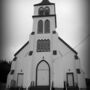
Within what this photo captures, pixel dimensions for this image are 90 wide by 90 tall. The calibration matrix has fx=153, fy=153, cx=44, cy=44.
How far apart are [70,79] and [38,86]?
17.1 feet

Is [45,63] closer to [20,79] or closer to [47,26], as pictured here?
[20,79]

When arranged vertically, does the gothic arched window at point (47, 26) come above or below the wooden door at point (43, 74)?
above

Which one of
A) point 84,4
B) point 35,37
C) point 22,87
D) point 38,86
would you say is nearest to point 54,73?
point 38,86

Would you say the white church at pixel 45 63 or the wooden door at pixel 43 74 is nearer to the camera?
the white church at pixel 45 63

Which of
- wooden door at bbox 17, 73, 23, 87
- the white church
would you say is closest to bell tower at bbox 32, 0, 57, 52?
the white church

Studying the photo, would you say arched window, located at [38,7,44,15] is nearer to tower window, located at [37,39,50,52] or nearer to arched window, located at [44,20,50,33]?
arched window, located at [44,20,50,33]

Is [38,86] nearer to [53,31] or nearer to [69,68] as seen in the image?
[69,68]

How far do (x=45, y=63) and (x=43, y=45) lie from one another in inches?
123

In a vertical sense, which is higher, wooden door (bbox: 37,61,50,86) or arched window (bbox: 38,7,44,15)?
arched window (bbox: 38,7,44,15)

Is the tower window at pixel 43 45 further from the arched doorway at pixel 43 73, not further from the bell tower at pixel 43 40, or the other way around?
the arched doorway at pixel 43 73

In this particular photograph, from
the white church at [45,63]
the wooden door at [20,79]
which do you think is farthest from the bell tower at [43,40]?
the wooden door at [20,79]

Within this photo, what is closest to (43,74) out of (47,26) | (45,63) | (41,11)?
(45,63)

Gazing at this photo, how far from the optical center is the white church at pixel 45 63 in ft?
77.6

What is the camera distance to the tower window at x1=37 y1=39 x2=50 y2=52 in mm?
25875
